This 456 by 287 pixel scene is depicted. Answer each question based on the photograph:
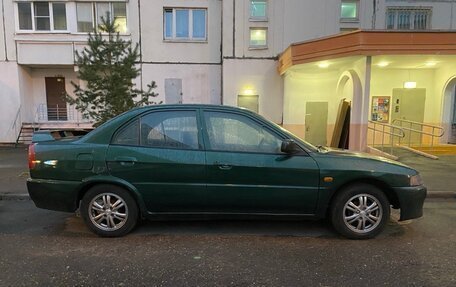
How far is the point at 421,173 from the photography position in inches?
324

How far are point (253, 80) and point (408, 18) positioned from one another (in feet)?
24.5

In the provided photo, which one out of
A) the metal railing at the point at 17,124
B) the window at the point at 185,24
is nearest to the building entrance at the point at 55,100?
the metal railing at the point at 17,124

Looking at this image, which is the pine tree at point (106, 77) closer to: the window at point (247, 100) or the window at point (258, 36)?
the window at point (247, 100)

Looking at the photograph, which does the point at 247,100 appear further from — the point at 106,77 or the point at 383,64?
the point at 106,77

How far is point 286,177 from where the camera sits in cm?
426

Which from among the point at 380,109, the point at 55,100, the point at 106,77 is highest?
the point at 106,77

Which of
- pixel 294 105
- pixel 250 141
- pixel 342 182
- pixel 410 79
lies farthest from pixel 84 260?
pixel 410 79

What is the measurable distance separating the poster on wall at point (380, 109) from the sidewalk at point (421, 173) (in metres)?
2.54

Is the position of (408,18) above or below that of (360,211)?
above

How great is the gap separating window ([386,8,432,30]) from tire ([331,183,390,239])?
13540mm

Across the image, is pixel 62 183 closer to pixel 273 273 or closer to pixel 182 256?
pixel 182 256

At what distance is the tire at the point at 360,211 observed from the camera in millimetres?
4316

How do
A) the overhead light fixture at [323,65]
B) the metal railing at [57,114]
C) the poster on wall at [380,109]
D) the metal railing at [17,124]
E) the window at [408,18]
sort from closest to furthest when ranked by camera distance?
1. the overhead light fixture at [323,65]
2. the poster on wall at [380,109]
3. the window at [408,18]
4. the metal railing at [17,124]
5. the metal railing at [57,114]

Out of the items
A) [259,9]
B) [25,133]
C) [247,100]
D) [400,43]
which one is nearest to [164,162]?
[400,43]
